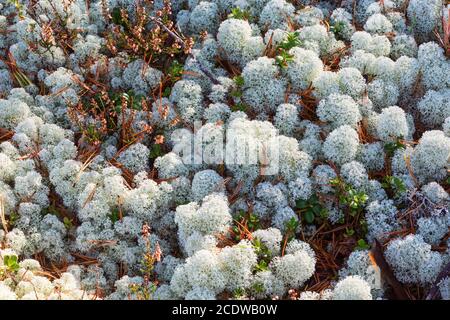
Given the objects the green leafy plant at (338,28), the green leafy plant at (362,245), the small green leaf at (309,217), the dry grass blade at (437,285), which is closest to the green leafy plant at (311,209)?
the small green leaf at (309,217)

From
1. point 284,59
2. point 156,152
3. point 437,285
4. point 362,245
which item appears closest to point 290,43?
point 284,59

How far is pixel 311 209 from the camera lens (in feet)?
11.8

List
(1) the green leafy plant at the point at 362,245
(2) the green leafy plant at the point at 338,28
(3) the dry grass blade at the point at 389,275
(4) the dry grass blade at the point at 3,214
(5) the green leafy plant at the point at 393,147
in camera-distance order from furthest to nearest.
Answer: (2) the green leafy plant at the point at 338,28 → (5) the green leafy plant at the point at 393,147 → (4) the dry grass blade at the point at 3,214 → (1) the green leafy plant at the point at 362,245 → (3) the dry grass blade at the point at 389,275

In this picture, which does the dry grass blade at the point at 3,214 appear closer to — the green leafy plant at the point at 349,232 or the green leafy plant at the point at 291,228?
the green leafy plant at the point at 291,228

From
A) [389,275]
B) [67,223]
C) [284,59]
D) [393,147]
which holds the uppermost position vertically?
[284,59]

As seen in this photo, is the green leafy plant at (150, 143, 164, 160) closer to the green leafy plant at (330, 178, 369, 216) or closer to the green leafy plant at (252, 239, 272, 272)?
the green leafy plant at (252, 239, 272, 272)

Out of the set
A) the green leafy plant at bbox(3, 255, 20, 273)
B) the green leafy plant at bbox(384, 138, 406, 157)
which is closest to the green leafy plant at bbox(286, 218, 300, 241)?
the green leafy plant at bbox(384, 138, 406, 157)

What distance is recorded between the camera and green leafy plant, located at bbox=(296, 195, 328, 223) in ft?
11.8

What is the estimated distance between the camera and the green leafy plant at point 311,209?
359 centimetres

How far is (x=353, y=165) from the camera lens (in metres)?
3.69

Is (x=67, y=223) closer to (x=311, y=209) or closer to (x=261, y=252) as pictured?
(x=261, y=252)
